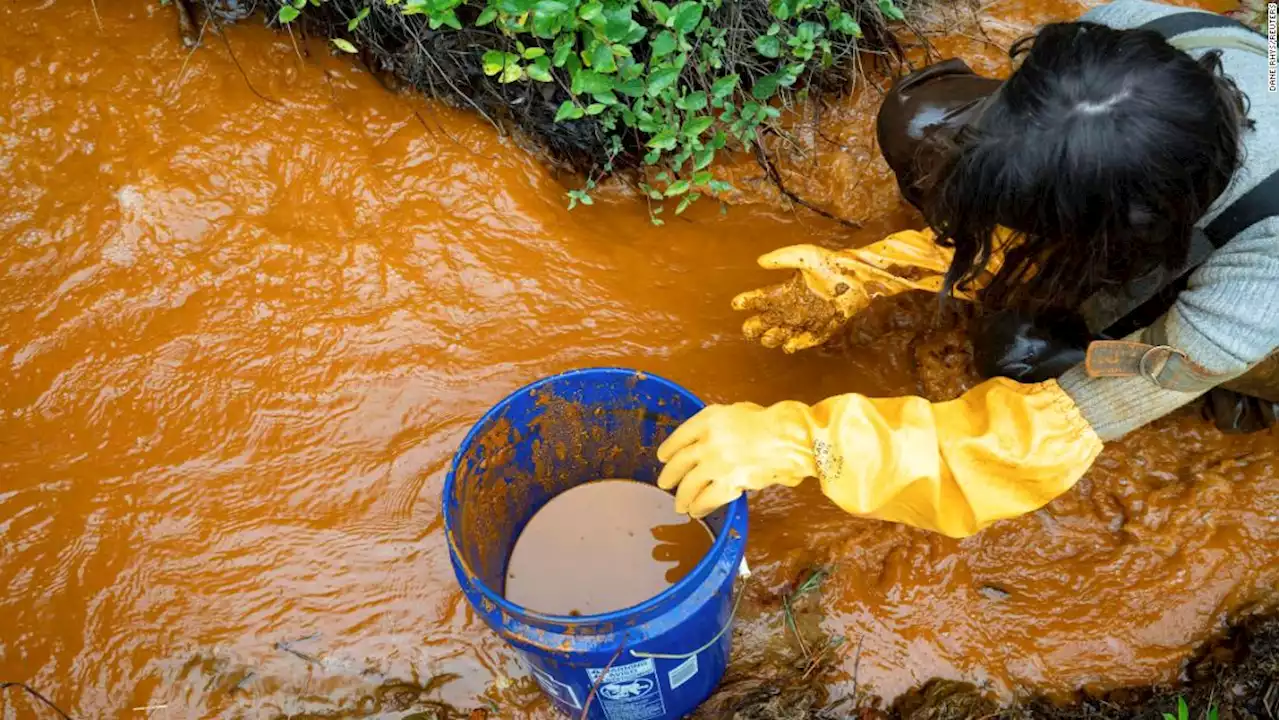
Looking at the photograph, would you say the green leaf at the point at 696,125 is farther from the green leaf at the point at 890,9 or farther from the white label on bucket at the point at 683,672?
the white label on bucket at the point at 683,672

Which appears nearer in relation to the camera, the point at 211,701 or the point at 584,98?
the point at 211,701

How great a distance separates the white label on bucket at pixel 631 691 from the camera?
141cm

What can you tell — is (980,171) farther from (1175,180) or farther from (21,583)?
(21,583)

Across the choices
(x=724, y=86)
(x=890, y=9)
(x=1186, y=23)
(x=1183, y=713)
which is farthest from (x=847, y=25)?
(x=1183, y=713)

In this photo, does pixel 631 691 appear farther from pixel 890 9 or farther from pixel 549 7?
pixel 890 9

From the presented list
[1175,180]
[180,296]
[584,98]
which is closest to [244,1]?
[180,296]

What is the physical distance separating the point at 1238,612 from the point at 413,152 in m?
2.31

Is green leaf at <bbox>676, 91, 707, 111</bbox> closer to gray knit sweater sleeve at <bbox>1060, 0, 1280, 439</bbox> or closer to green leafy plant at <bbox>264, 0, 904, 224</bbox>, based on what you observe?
green leafy plant at <bbox>264, 0, 904, 224</bbox>

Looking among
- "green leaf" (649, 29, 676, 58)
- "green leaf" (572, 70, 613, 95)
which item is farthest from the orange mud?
"green leaf" (649, 29, 676, 58)

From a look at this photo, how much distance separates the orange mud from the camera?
6.12ft

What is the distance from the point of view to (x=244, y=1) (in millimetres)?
2357

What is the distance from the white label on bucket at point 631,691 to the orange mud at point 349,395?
0.95 ft

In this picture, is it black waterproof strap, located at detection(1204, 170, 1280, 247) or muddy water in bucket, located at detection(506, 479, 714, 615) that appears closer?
black waterproof strap, located at detection(1204, 170, 1280, 247)

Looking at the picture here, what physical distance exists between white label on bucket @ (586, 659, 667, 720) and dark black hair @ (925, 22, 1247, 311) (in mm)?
890
